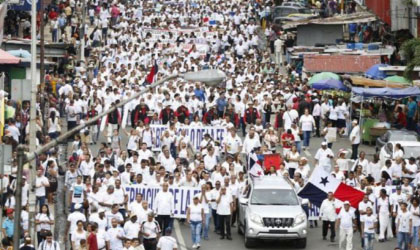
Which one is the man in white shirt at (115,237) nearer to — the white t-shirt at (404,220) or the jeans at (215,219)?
the jeans at (215,219)

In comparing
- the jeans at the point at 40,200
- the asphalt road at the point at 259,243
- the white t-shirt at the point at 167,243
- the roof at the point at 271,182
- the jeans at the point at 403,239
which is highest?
the roof at the point at 271,182

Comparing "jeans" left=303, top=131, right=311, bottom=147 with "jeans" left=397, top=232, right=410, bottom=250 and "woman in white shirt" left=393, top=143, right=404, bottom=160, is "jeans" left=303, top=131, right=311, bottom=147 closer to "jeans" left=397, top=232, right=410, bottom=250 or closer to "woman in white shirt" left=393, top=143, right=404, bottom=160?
"woman in white shirt" left=393, top=143, right=404, bottom=160

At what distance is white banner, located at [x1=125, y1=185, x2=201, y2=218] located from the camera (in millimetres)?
30266

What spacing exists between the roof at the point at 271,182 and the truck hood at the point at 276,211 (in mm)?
637

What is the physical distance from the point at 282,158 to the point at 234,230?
10.0 feet

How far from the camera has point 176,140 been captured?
36.3 meters

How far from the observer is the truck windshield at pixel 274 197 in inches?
1172

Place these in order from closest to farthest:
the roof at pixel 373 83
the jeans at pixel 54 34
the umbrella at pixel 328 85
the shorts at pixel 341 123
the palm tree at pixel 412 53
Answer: the palm tree at pixel 412 53 < the shorts at pixel 341 123 < the roof at pixel 373 83 < the umbrella at pixel 328 85 < the jeans at pixel 54 34

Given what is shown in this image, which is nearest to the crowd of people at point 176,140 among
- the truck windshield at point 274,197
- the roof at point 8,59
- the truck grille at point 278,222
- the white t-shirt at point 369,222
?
the white t-shirt at point 369,222

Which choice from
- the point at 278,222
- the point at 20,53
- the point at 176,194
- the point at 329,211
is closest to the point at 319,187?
the point at 329,211

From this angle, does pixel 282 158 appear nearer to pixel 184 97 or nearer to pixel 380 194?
pixel 380 194

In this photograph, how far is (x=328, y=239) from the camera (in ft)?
101

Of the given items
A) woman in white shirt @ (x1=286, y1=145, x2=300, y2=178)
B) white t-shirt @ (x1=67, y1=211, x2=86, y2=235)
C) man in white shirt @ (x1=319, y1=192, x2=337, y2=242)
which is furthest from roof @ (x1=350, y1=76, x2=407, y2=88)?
white t-shirt @ (x1=67, y1=211, x2=86, y2=235)

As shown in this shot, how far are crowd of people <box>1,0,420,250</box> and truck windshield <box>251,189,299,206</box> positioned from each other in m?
0.76
